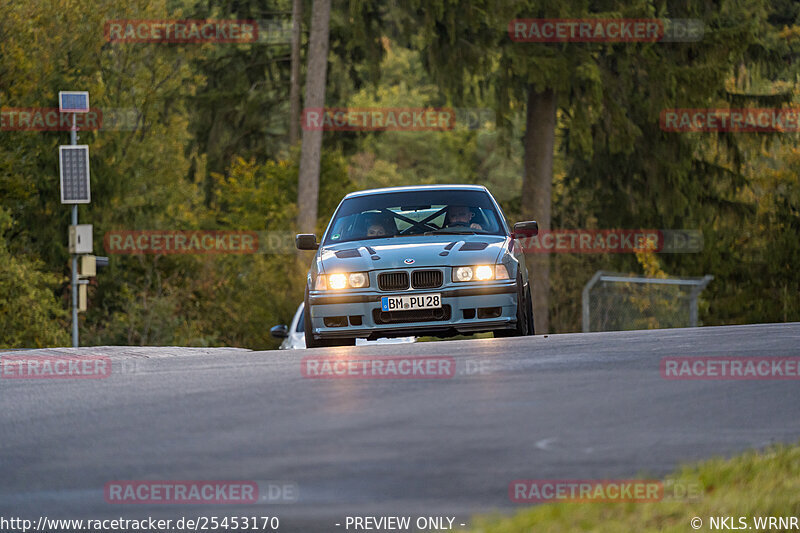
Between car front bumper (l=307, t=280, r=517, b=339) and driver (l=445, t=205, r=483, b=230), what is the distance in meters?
1.50

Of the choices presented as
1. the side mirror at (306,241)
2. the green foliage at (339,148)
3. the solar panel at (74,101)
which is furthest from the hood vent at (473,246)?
the solar panel at (74,101)

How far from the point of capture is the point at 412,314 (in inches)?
531

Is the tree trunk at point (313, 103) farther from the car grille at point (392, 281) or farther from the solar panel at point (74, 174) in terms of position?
the car grille at point (392, 281)

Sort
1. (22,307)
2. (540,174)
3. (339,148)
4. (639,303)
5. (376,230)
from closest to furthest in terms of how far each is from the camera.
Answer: (376,230) → (639,303) → (22,307) → (540,174) → (339,148)

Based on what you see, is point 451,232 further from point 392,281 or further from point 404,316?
point 404,316

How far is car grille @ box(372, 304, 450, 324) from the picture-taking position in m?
13.5

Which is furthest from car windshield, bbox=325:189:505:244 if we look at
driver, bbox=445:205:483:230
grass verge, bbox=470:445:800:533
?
grass verge, bbox=470:445:800:533

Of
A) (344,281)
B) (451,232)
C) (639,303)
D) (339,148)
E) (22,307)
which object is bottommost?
(22,307)

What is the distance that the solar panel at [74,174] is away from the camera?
3684 centimetres

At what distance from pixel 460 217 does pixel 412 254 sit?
1.55 m

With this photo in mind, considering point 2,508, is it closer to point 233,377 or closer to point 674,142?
point 233,377

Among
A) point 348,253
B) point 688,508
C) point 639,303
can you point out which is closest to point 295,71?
point 639,303

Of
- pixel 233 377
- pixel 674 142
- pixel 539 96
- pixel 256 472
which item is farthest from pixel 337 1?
pixel 256 472

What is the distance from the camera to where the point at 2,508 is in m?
6.65
